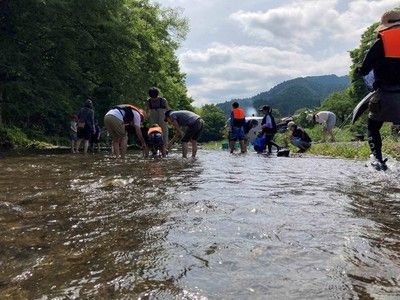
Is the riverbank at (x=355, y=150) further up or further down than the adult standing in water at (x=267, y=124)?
further down

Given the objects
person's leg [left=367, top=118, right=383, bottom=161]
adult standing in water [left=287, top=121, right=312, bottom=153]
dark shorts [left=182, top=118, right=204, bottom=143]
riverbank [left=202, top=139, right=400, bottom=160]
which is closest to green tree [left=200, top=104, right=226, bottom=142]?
adult standing in water [left=287, top=121, right=312, bottom=153]

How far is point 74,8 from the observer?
2019cm

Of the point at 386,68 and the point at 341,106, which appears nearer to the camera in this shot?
the point at 386,68

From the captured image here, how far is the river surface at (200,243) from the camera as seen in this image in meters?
2.18

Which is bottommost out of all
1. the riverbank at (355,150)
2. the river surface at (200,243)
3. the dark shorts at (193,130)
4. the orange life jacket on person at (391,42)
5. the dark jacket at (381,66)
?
the riverbank at (355,150)

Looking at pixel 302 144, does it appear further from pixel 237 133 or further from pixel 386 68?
pixel 386 68

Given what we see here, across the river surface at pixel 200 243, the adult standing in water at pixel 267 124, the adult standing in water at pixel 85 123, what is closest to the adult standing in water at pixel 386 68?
the river surface at pixel 200 243

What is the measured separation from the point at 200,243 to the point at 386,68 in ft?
15.7

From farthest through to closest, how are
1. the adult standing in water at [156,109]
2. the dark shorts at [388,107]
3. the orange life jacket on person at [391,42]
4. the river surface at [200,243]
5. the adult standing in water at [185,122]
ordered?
the adult standing in water at [156,109] → the adult standing in water at [185,122] → the dark shorts at [388,107] → the orange life jacket on person at [391,42] → the river surface at [200,243]

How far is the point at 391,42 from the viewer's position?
243 inches

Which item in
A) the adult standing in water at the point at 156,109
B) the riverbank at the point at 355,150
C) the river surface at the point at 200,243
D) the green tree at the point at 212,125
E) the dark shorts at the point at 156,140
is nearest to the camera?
the river surface at the point at 200,243

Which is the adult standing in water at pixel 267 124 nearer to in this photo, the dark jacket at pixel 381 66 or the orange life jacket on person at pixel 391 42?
the dark jacket at pixel 381 66

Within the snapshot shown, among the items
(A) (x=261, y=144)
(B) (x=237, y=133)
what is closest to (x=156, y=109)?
(B) (x=237, y=133)

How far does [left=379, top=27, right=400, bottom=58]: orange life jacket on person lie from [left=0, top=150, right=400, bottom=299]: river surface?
2.08m
